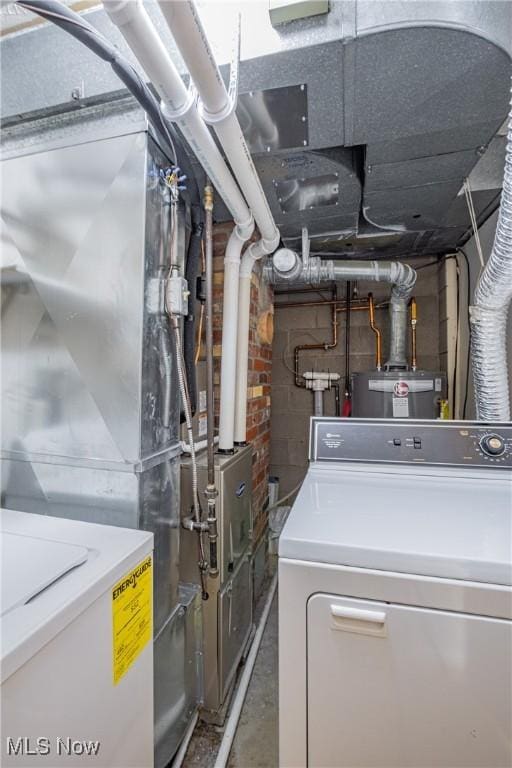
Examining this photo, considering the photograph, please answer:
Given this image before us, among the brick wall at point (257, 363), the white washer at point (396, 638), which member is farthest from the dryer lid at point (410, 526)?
the brick wall at point (257, 363)

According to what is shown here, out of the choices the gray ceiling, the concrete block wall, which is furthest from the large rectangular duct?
the concrete block wall

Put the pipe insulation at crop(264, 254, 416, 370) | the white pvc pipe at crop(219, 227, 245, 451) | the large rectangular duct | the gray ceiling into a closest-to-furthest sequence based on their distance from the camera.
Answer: the gray ceiling, the large rectangular duct, the white pvc pipe at crop(219, 227, 245, 451), the pipe insulation at crop(264, 254, 416, 370)

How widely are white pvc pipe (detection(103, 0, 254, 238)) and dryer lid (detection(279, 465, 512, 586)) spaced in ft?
3.63

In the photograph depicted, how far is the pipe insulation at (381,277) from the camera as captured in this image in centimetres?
214

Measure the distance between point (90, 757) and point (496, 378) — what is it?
177cm

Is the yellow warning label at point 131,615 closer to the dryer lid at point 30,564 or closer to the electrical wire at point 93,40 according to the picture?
the dryer lid at point 30,564

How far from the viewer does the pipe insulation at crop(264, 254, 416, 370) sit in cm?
214

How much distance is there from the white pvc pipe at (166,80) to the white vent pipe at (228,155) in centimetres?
4

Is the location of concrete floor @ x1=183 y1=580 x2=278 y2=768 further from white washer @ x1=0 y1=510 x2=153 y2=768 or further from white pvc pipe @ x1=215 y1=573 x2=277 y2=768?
white washer @ x1=0 y1=510 x2=153 y2=768

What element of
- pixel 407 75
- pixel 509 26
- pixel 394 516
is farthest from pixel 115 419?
pixel 509 26

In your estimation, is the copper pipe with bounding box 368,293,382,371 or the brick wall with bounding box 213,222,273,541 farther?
the copper pipe with bounding box 368,293,382,371

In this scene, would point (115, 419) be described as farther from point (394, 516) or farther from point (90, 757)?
point (394, 516)

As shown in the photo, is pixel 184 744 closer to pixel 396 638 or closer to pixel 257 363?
pixel 396 638

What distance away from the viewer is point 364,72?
0.99 m
